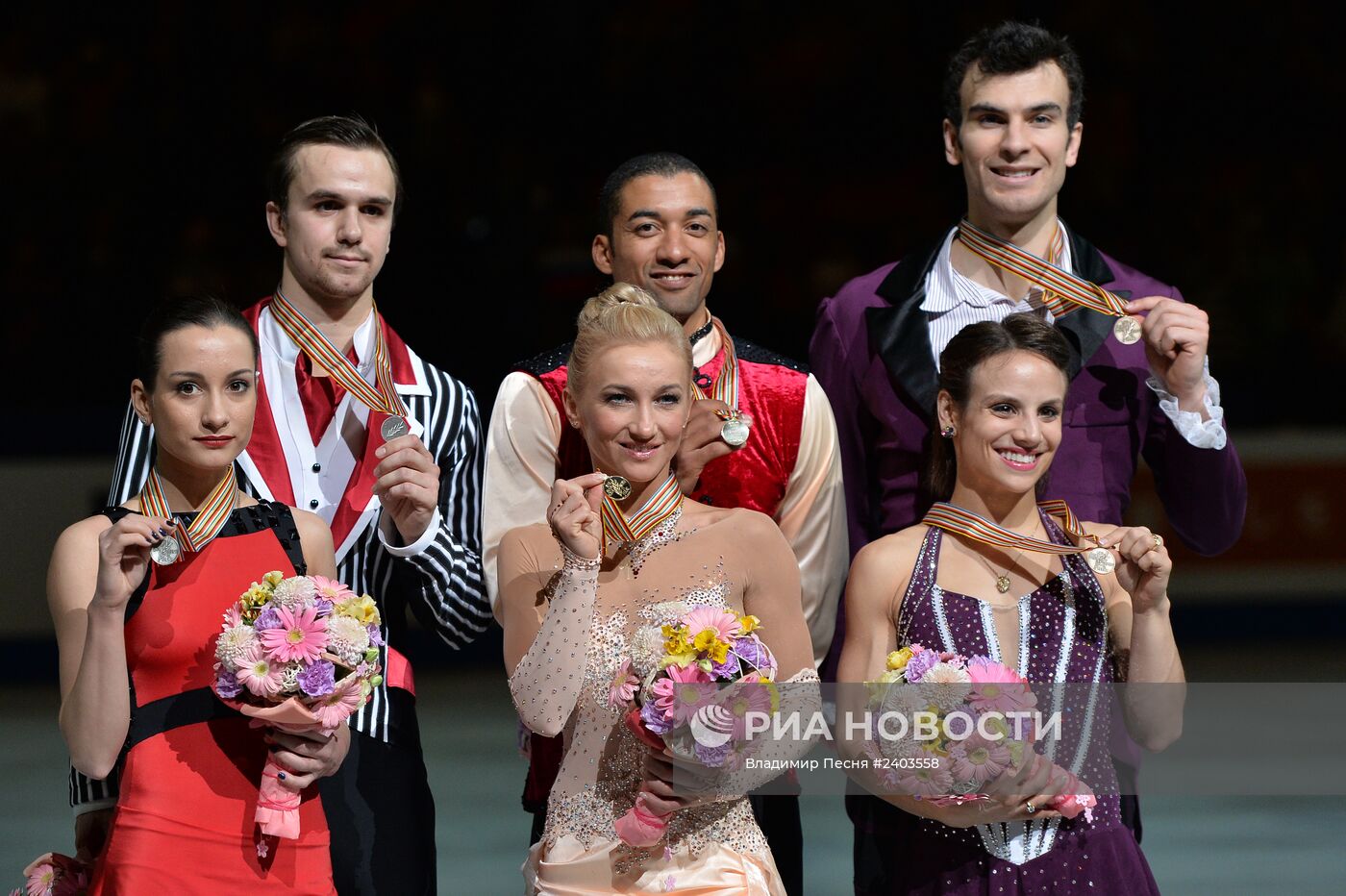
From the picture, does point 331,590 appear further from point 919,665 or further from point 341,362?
point 919,665

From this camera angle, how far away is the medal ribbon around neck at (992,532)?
3254mm

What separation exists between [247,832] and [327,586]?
44cm

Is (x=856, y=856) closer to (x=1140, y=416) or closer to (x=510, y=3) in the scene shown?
(x=1140, y=416)

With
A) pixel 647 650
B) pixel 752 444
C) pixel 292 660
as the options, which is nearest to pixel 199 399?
pixel 292 660

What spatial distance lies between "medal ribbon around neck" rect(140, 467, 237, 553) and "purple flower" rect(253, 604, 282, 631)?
0.24 meters

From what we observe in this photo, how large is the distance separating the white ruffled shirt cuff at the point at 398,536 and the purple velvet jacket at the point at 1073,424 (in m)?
0.92

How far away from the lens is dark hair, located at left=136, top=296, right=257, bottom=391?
3102mm

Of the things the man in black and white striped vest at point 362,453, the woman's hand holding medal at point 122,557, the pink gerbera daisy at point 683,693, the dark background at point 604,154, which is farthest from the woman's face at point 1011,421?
the dark background at point 604,154

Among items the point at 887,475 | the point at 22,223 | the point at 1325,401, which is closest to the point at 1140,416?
the point at 887,475

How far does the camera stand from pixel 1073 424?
3.69 metres

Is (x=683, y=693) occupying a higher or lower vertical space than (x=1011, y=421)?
lower

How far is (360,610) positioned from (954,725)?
1004 mm

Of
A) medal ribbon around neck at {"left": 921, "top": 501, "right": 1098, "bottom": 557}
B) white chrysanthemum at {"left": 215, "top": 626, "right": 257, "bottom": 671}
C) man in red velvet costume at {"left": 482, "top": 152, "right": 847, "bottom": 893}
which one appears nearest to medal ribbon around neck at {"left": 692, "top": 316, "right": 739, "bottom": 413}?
man in red velvet costume at {"left": 482, "top": 152, "right": 847, "bottom": 893}

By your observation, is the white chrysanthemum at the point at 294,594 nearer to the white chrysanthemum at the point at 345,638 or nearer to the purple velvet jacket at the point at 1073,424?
the white chrysanthemum at the point at 345,638
